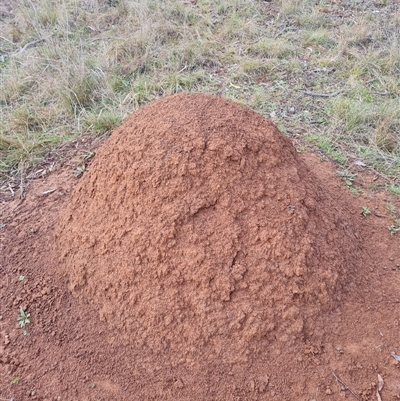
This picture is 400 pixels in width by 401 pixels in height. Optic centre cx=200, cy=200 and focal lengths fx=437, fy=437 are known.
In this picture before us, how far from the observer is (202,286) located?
6.17 feet

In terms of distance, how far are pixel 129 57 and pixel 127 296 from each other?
310cm

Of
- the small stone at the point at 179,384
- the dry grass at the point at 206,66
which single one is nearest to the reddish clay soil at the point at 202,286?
the small stone at the point at 179,384

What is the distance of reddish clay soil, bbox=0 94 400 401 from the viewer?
1792 mm

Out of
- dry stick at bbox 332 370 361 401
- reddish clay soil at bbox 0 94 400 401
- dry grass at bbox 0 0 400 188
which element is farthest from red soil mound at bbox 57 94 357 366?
dry grass at bbox 0 0 400 188

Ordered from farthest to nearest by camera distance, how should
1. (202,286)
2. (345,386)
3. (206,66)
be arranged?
(206,66)
(202,286)
(345,386)

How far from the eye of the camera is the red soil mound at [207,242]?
6.10 ft

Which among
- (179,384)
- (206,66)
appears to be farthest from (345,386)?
(206,66)

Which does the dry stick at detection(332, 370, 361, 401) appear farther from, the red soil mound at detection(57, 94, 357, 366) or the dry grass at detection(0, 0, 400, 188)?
the dry grass at detection(0, 0, 400, 188)

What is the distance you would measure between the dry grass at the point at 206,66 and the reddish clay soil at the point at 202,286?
123cm

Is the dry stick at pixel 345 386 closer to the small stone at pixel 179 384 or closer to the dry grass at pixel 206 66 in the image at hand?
the small stone at pixel 179 384

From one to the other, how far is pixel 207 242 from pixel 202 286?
191mm

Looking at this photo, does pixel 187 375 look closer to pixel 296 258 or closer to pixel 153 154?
pixel 296 258

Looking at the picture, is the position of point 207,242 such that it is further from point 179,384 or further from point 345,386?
point 345,386

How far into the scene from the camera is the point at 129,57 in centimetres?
440
